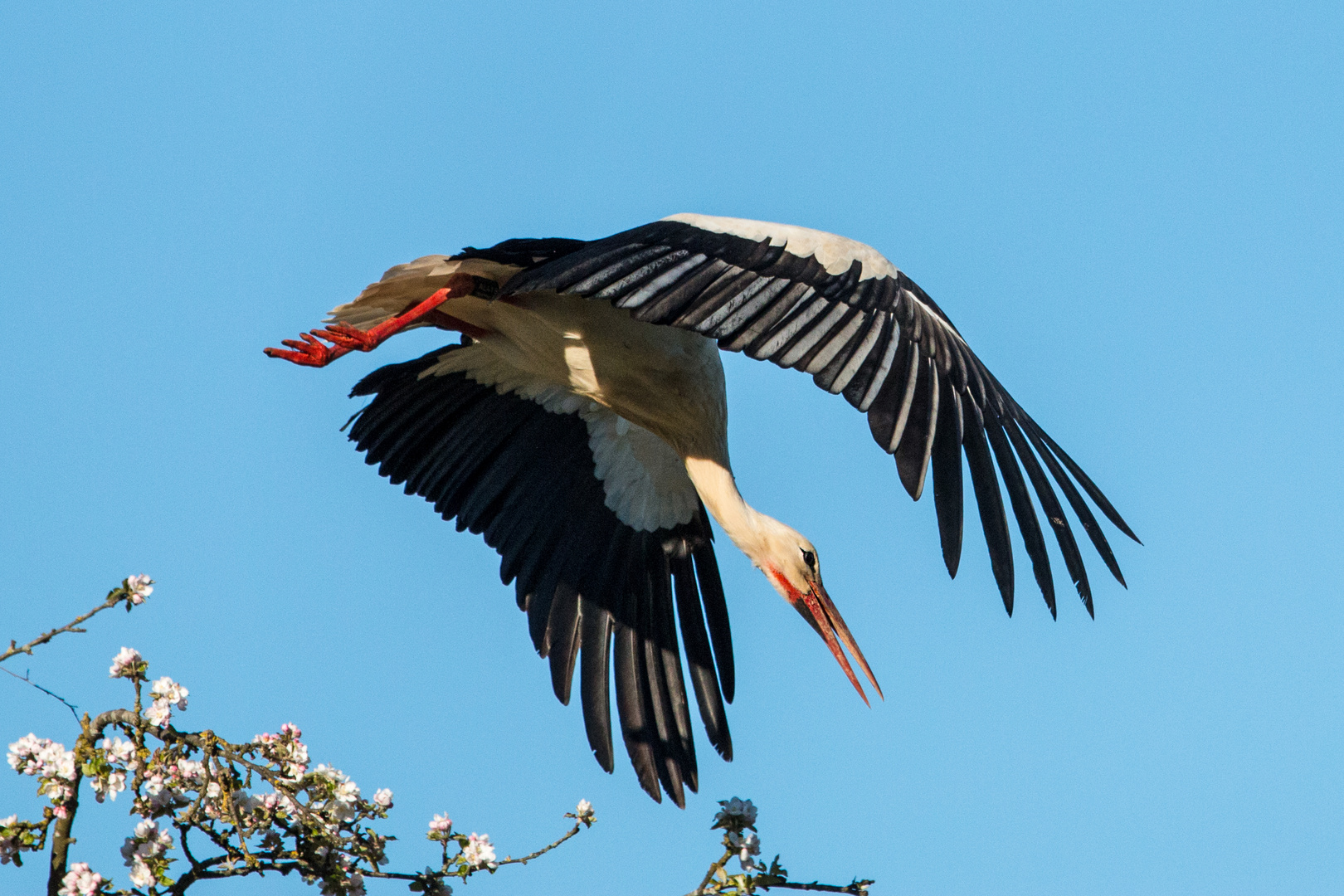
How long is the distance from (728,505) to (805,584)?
42cm

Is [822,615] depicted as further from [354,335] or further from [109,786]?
[109,786]

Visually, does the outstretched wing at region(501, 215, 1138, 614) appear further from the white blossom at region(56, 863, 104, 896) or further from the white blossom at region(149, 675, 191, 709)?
the white blossom at region(56, 863, 104, 896)

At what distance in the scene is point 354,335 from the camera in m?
4.70

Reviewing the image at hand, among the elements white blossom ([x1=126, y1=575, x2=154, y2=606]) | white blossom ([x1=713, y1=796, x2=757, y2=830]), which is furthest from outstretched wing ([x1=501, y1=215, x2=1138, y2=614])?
white blossom ([x1=126, y1=575, x2=154, y2=606])

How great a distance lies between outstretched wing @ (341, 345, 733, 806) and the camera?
578cm

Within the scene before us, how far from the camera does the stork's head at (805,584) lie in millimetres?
4922

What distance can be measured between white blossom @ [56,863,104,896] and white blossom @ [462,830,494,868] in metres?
0.78

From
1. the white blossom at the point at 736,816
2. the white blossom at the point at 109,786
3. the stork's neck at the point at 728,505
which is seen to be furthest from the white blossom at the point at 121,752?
the stork's neck at the point at 728,505

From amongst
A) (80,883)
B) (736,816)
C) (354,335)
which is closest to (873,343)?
(736,816)

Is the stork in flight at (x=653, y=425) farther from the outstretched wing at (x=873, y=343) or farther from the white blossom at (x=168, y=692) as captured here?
the white blossom at (x=168, y=692)

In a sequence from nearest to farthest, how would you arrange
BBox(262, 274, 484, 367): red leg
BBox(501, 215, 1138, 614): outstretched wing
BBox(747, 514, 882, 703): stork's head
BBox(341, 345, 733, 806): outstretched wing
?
1. BBox(501, 215, 1138, 614): outstretched wing
2. BBox(262, 274, 484, 367): red leg
3. BBox(747, 514, 882, 703): stork's head
4. BBox(341, 345, 733, 806): outstretched wing

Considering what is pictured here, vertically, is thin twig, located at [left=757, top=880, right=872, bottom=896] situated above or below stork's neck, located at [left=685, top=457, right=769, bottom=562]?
below

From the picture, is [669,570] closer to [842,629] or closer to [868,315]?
[842,629]

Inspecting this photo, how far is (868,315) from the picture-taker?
12.5 feet
